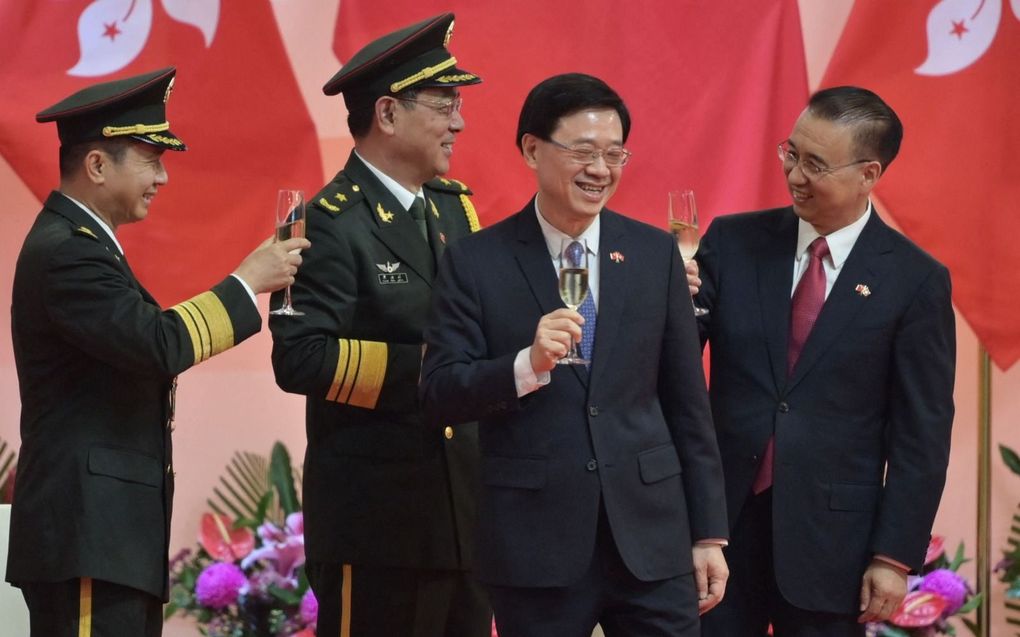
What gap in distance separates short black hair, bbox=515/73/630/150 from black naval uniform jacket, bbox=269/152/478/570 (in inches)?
25.2

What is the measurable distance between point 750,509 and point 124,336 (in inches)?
59.6

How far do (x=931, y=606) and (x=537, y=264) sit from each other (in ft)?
8.24

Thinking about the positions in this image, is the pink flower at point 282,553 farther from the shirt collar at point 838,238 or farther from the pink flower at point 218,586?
the shirt collar at point 838,238

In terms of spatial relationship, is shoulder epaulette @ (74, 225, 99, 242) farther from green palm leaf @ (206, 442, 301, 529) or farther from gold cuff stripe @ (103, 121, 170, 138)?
green palm leaf @ (206, 442, 301, 529)

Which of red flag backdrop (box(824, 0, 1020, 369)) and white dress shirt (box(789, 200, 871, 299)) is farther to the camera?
red flag backdrop (box(824, 0, 1020, 369))

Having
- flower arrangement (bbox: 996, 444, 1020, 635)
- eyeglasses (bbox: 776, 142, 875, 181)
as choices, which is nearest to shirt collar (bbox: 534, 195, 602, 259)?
eyeglasses (bbox: 776, 142, 875, 181)

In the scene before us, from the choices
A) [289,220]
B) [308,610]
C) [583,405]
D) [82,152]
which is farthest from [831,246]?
[308,610]

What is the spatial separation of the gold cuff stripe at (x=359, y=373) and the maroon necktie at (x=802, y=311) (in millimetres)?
930

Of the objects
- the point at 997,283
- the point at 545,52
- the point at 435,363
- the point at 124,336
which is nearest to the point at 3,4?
the point at 545,52

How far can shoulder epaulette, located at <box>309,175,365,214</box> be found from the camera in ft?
11.1

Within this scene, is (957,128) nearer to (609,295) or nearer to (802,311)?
(802,311)

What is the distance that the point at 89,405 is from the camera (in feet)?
10.4

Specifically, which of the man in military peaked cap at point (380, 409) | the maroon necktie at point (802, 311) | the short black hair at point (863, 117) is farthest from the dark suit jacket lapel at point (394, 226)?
the short black hair at point (863, 117)

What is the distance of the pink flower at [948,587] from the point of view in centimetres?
472
